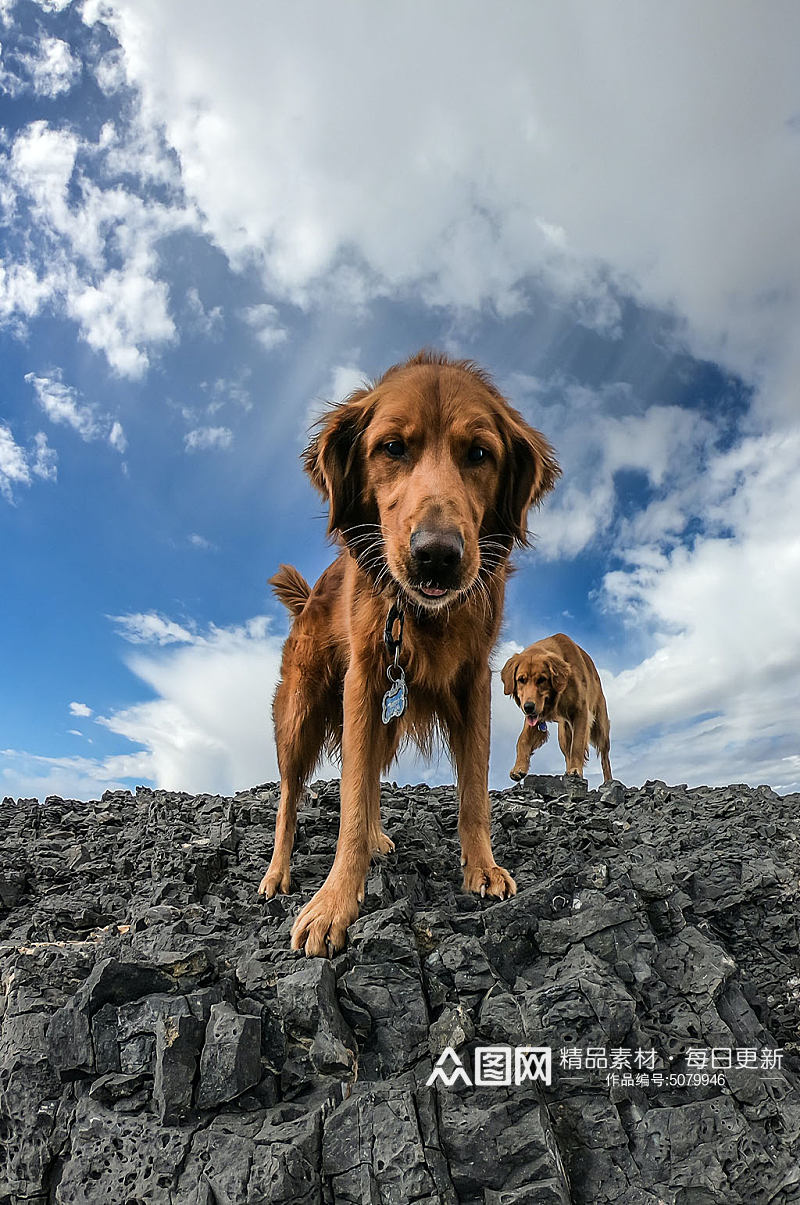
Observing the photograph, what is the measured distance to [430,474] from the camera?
3.74m

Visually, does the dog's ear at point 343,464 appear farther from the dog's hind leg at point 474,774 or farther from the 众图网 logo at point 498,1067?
the 众图网 logo at point 498,1067

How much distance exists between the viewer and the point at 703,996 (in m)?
3.98

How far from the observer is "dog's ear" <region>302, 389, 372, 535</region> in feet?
14.0

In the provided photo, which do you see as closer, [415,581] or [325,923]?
[415,581]

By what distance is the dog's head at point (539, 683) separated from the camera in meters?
10.1

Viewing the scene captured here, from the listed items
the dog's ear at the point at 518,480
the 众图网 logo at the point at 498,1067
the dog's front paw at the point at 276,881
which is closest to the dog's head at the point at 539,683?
the dog's front paw at the point at 276,881

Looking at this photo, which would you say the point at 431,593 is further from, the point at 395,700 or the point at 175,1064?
the point at 175,1064

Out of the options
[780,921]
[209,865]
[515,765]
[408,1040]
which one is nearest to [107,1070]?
[408,1040]

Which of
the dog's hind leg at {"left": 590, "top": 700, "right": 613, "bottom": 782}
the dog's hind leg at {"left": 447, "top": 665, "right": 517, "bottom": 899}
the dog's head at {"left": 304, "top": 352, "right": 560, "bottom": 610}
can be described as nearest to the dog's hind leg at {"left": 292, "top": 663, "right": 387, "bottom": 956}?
the dog's hind leg at {"left": 447, "top": 665, "right": 517, "bottom": 899}

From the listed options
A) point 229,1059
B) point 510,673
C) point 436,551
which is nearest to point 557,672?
point 510,673

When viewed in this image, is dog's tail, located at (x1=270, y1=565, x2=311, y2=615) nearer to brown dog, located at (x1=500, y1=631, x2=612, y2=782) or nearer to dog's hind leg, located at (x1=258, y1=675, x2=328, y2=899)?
dog's hind leg, located at (x1=258, y1=675, x2=328, y2=899)

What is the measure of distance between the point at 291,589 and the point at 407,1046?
10.8 ft

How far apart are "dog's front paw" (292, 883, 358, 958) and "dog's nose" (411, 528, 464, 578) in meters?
1.68

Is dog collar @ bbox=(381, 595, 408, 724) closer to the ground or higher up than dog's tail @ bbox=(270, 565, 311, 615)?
closer to the ground
